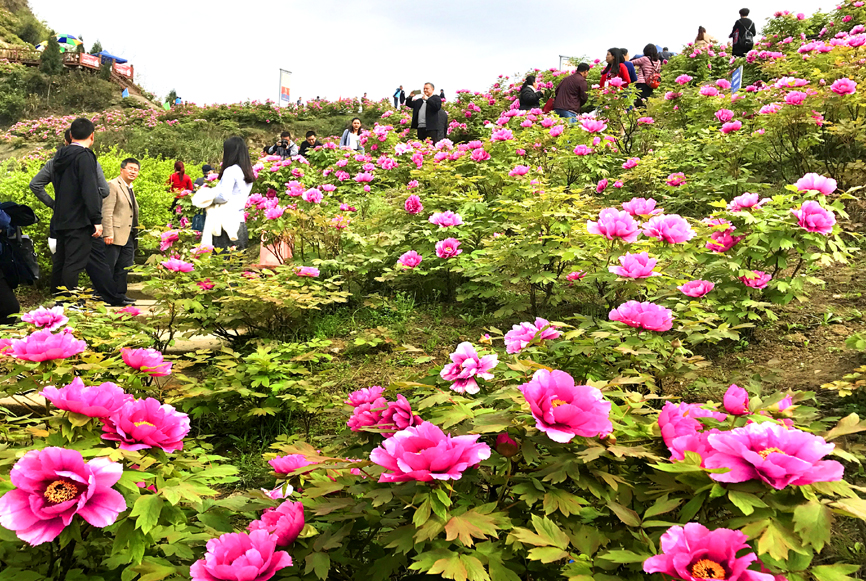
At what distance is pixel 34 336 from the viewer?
1.82 m

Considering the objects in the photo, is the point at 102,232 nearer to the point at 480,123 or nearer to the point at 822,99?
the point at 822,99

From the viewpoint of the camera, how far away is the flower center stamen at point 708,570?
94 cm

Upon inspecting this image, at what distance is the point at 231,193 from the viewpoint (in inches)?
240

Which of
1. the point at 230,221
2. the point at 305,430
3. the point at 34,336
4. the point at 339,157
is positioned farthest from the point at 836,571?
the point at 339,157

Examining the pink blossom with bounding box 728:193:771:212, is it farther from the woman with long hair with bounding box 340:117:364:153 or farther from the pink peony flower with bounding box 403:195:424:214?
the woman with long hair with bounding box 340:117:364:153

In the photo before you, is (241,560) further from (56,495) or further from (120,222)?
(120,222)

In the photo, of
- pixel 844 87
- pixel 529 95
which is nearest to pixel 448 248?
pixel 844 87

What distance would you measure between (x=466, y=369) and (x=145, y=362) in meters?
1.11

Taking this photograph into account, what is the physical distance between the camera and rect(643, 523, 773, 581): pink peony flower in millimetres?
931

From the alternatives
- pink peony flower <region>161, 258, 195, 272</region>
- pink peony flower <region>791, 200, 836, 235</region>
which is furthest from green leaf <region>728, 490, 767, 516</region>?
pink peony flower <region>161, 258, 195, 272</region>

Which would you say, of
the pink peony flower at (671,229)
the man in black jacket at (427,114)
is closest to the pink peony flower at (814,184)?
the pink peony flower at (671,229)

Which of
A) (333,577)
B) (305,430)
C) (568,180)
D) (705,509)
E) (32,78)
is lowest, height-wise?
(305,430)

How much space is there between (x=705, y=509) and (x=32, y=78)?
37030 millimetres

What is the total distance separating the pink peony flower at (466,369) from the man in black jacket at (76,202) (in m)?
4.71
